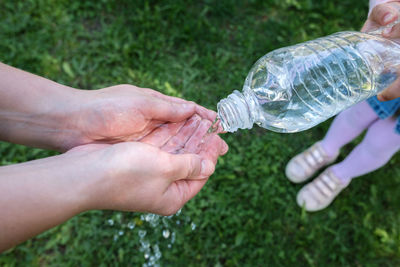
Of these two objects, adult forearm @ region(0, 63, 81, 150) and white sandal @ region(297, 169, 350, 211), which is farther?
white sandal @ region(297, 169, 350, 211)

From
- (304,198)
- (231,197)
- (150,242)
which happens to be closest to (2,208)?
(150,242)

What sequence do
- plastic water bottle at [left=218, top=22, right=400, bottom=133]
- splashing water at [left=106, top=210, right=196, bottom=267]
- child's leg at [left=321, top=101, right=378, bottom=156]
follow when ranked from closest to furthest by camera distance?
plastic water bottle at [left=218, top=22, right=400, bottom=133], child's leg at [left=321, top=101, right=378, bottom=156], splashing water at [left=106, top=210, right=196, bottom=267]

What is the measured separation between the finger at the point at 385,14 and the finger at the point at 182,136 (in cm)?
126

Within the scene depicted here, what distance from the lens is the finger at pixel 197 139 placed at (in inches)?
83.9

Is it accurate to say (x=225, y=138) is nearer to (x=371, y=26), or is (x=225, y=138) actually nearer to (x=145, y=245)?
(x=145, y=245)

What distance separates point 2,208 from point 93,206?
14.7 inches

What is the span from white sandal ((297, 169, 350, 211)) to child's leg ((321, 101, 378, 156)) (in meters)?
0.23

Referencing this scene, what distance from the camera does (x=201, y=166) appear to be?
189cm

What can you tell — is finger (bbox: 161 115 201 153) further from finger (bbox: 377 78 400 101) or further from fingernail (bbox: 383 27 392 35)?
fingernail (bbox: 383 27 392 35)

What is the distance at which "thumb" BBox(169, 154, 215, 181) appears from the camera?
66.0 inches

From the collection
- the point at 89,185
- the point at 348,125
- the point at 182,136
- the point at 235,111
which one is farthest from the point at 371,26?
the point at 89,185

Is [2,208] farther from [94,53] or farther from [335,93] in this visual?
[94,53]

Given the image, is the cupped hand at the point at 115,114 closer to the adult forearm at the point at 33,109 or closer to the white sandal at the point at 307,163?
the adult forearm at the point at 33,109

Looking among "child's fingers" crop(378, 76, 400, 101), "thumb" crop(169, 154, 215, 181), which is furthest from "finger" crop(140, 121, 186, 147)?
"child's fingers" crop(378, 76, 400, 101)
